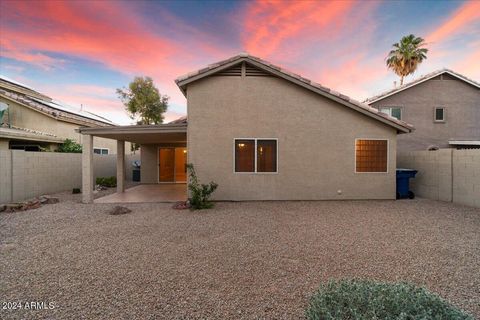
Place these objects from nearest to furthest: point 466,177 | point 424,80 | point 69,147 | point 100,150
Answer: point 466,177, point 69,147, point 424,80, point 100,150

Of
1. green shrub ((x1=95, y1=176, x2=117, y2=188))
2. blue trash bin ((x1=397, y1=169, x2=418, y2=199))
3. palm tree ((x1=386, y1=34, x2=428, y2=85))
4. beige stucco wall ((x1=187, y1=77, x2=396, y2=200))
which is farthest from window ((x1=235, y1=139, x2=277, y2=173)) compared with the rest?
palm tree ((x1=386, y1=34, x2=428, y2=85))

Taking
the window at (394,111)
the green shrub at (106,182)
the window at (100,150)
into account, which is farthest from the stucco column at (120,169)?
the window at (394,111)

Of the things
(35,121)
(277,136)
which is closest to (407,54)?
(277,136)

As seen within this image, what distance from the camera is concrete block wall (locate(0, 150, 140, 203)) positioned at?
8.31 metres

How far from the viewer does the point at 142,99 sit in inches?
847

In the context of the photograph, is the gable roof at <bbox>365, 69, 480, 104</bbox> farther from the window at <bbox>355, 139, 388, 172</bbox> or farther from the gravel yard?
the gravel yard

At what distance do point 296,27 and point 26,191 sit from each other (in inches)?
538

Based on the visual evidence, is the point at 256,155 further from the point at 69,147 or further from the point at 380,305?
the point at 69,147

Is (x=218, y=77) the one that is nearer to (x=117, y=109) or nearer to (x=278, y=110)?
(x=278, y=110)

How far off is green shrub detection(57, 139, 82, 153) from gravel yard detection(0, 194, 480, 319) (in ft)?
23.5

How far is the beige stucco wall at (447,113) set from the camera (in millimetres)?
14734

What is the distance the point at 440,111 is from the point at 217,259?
18153 mm

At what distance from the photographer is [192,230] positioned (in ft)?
18.0

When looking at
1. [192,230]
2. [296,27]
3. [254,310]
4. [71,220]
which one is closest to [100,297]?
[254,310]
